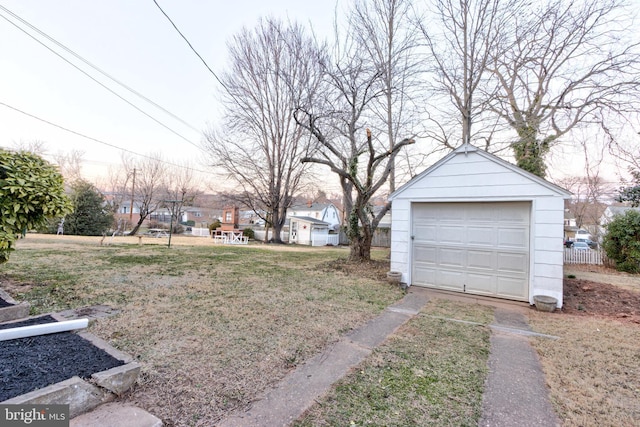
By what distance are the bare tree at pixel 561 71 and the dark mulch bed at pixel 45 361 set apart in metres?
11.4

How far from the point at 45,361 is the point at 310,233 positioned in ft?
66.3

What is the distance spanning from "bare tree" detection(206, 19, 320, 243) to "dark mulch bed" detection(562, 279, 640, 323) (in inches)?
539

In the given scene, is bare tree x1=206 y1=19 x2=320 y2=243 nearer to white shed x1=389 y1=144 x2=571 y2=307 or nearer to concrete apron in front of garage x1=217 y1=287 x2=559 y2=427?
white shed x1=389 y1=144 x2=571 y2=307

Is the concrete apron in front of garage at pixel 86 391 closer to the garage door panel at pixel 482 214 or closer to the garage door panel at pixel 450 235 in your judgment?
the garage door panel at pixel 450 235

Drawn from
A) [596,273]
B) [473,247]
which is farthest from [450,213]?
[596,273]

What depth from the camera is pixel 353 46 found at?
28.3ft

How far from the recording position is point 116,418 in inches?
67.7

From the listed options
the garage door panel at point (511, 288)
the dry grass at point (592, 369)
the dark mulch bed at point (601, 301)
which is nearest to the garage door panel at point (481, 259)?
the garage door panel at point (511, 288)

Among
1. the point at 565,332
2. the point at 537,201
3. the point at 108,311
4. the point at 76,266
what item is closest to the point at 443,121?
the point at 537,201

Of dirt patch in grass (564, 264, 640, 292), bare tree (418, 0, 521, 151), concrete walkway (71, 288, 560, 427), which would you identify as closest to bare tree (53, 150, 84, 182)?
bare tree (418, 0, 521, 151)

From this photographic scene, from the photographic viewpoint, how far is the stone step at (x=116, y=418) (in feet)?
5.45

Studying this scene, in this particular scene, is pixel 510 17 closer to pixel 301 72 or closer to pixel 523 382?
pixel 301 72

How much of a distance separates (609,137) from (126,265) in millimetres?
14985

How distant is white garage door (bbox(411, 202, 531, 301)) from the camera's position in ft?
18.1
